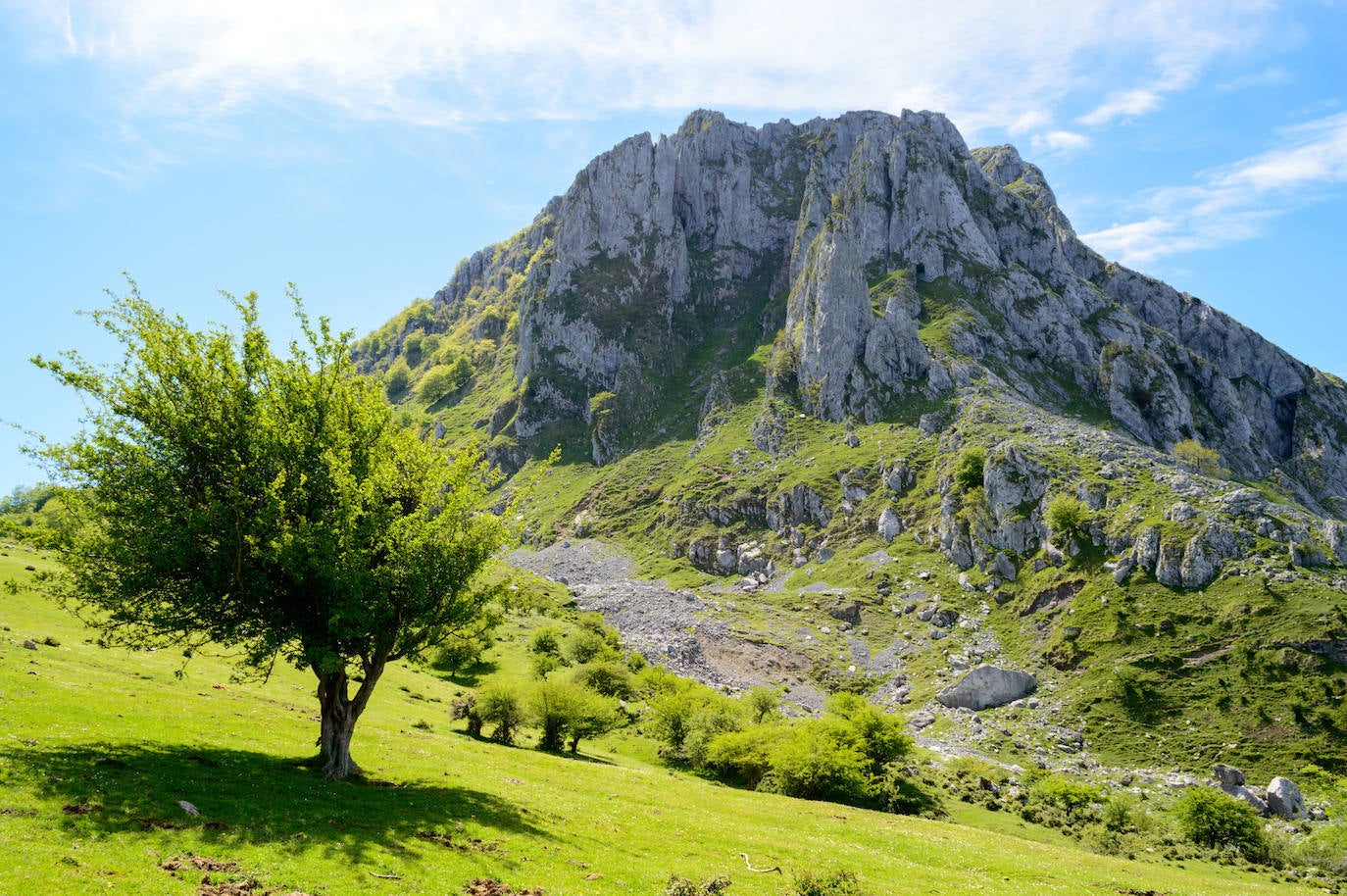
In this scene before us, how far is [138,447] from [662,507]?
157 metres

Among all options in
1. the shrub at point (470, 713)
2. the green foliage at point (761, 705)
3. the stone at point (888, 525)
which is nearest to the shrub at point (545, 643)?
the shrub at point (470, 713)

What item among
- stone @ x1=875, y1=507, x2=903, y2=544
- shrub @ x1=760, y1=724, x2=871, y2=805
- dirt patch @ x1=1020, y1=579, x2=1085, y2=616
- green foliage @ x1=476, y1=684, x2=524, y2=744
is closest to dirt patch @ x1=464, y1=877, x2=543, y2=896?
green foliage @ x1=476, y1=684, x2=524, y2=744

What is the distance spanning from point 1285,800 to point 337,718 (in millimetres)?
74440

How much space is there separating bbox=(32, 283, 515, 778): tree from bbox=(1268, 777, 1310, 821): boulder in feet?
232

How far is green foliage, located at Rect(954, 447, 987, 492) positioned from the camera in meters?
118

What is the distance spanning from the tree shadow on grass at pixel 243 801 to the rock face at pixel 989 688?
70150mm

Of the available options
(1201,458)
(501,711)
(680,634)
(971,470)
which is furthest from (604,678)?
(1201,458)

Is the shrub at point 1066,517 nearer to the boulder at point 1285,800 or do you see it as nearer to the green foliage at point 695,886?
the boulder at point 1285,800

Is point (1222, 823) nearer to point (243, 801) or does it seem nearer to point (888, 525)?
point (243, 801)

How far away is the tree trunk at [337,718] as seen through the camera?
1051 inches

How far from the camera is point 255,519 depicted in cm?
2433

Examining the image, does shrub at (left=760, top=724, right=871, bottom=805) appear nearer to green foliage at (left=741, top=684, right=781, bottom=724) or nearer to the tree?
green foliage at (left=741, top=684, right=781, bottom=724)

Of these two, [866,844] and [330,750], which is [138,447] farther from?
[866,844]

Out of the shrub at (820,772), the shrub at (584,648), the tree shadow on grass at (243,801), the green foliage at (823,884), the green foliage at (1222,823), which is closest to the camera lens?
the tree shadow on grass at (243,801)
